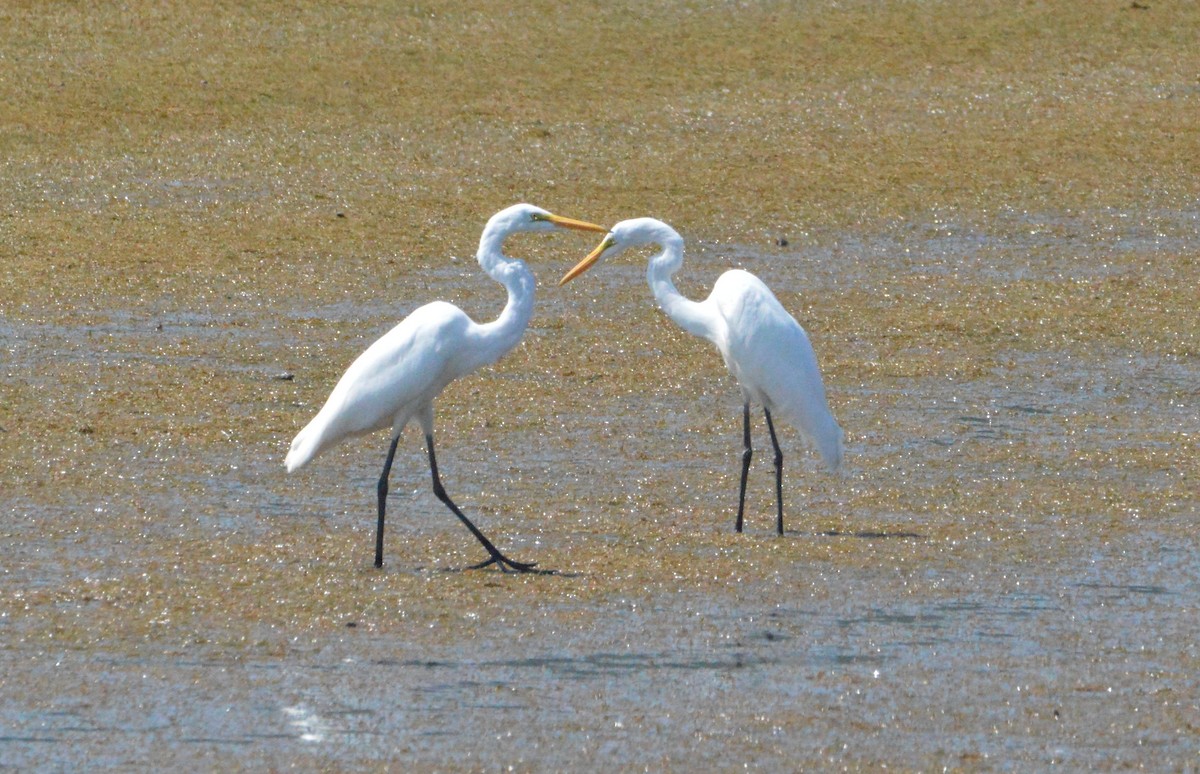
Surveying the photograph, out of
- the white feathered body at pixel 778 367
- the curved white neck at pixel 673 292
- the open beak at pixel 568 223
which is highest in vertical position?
the open beak at pixel 568 223

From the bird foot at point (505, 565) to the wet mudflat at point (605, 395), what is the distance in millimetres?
69

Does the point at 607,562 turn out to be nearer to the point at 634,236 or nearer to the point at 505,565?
the point at 505,565

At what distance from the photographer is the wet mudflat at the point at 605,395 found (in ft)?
14.9

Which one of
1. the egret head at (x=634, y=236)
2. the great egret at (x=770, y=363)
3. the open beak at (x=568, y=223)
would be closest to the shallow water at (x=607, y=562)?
the great egret at (x=770, y=363)

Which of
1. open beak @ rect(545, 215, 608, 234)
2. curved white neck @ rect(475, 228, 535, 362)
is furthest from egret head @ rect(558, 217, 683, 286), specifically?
curved white neck @ rect(475, 228, 535, 362)

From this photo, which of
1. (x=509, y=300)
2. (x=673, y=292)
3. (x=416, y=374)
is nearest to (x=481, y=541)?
(x=416, y=374)

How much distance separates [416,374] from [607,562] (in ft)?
2.73

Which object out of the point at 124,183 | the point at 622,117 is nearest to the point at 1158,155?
the point at 622,117

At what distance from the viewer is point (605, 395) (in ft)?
26.0

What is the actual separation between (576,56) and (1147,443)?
24.7 ft

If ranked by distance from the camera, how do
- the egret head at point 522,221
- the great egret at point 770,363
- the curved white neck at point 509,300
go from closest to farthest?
the curved white neck at point 509,300, the egret head at point 522,221, the great egret at point 770,363

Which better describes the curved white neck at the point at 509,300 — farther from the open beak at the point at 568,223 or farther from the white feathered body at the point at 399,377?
the open beak at the point at 568,223

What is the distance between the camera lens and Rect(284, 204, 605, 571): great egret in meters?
5.84

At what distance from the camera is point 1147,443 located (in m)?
7.27
